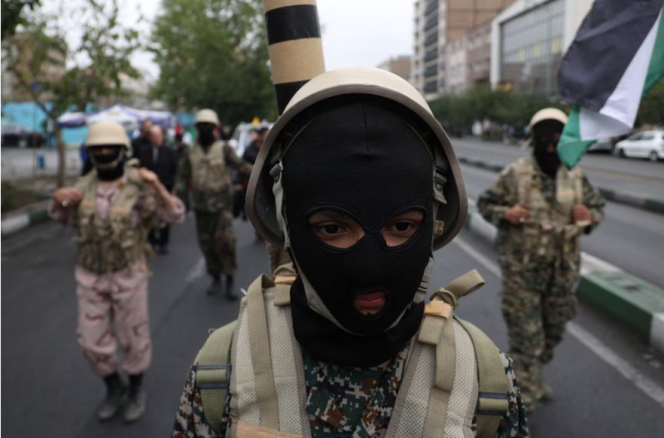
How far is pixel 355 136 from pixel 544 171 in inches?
118

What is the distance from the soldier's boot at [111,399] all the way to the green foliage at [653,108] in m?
30.8

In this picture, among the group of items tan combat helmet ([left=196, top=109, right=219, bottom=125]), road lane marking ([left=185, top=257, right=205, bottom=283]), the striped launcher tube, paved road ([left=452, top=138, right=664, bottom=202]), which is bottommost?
paved road ([left=452, top=138, right=664, bottom=202])

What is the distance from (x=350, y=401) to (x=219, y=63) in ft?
101

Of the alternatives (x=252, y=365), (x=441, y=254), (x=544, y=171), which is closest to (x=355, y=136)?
(x=252, y=365)

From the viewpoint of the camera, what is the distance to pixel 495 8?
95.6 meters

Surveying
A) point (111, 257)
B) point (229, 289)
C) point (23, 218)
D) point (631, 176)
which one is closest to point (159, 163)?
point (229, 289)

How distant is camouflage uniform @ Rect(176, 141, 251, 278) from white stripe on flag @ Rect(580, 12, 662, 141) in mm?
3618

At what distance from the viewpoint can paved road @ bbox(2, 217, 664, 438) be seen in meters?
3.91

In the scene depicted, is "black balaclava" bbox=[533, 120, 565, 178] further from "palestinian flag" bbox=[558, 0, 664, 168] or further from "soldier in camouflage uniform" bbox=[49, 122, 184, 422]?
"soldier in camouflage uniform" bbox=[49, 122, 184, 422]

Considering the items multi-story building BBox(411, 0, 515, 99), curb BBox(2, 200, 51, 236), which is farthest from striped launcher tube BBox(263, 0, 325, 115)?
multi-story building BBox(411, 0, 515, 99)

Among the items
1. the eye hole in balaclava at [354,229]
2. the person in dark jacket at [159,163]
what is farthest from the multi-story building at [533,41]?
the eye hole in balaclava at [354,229]

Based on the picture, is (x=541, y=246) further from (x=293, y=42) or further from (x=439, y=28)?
(x=439, y=28)

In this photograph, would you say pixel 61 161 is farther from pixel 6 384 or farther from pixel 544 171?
pixel 544 171

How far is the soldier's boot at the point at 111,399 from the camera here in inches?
159
